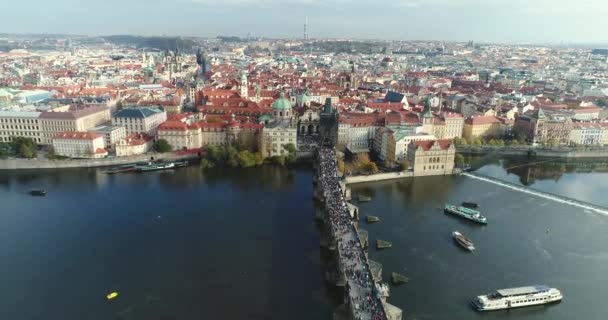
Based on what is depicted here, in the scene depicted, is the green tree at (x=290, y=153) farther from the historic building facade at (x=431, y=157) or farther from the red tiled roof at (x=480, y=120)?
the red tiled roof at (x=480, y=120)

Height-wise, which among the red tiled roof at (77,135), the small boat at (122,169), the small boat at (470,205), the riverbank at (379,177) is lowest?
the small boat at (470,205)

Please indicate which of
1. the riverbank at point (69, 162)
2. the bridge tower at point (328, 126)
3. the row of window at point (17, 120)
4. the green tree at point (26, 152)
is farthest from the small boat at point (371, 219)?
the row of window at point (17, 120)

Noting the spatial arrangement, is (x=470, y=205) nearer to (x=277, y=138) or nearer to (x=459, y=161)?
(x=459, y=161)

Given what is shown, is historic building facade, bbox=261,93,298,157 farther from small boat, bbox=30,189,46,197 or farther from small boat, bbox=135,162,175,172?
small boat, bbox=30,189,46,197

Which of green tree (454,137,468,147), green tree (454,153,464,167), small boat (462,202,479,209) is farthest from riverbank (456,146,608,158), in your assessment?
small boat (462,202,479,209)

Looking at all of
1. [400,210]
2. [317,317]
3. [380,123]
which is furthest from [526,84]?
[317,317]
